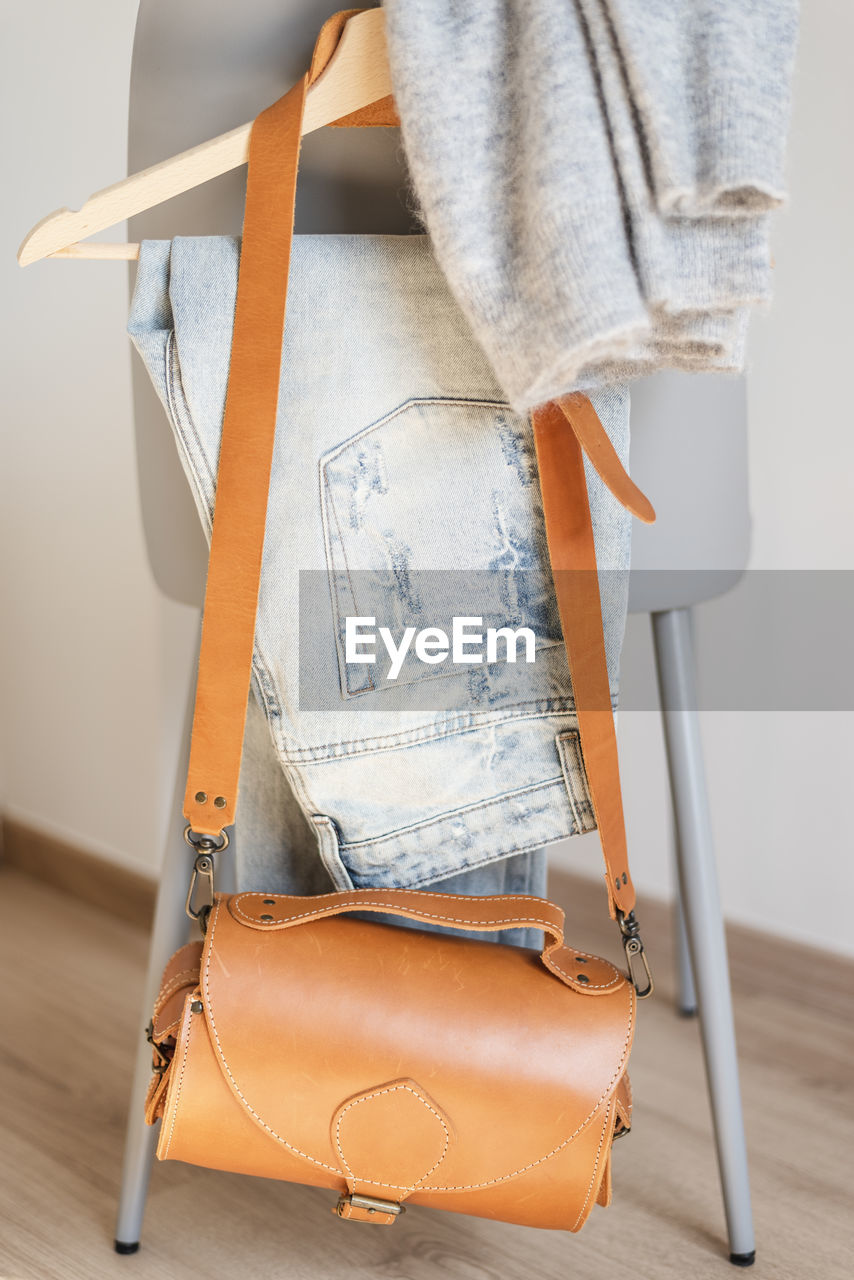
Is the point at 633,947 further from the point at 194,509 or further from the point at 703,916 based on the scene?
the point at 194,509

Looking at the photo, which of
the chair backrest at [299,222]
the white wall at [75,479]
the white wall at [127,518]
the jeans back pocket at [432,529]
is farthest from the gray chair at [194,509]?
the white wall at [75,479]

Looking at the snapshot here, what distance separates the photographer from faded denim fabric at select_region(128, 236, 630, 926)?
1.96 feet

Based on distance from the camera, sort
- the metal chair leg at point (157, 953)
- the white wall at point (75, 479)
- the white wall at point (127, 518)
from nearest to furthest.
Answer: the metal chair leg at point (157, 953), the white wall at point (127, 518), the white wall at point (75, 479)

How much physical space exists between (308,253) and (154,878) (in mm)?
997

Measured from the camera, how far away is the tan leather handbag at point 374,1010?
0.58 m

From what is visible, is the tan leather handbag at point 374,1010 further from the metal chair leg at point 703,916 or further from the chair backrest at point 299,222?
the metal chair leg at point 703,916

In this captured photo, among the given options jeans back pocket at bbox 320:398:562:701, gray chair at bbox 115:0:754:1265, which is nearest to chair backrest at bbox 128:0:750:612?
gray chair at bbox 115:0:754:1265

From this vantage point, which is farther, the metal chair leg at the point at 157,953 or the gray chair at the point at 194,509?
the metal chair leg at the point at 157,953

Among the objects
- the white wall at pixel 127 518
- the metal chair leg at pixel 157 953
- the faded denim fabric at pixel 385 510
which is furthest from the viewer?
the white wall at pixel 127 518

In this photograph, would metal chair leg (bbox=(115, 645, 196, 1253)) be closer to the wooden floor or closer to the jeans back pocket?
the wooden floor

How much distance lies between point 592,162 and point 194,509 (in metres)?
0.34

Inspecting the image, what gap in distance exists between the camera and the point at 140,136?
65 centimetres

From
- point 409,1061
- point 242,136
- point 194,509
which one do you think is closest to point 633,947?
point 409,1061

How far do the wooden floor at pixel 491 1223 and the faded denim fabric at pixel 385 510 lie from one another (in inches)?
14.6
